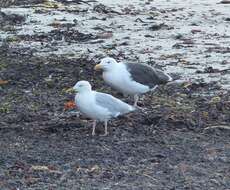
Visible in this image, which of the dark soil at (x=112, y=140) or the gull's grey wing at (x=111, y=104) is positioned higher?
the gull's grey wing at (x=111, y=104)

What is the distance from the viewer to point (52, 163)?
7.31 meters

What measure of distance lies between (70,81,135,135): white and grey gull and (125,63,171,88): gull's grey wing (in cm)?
110

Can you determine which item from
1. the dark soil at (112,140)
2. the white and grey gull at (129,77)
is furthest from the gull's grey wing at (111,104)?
the white and grey gull at (129,77)

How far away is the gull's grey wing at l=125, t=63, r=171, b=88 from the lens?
30.6 feet

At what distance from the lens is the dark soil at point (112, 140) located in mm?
6895

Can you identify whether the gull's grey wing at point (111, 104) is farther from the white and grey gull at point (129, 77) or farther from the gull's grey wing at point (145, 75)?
the gull's grey wing at point (145, 75)

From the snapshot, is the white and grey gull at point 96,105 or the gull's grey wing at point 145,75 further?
the gull's grey wing at point 145,75

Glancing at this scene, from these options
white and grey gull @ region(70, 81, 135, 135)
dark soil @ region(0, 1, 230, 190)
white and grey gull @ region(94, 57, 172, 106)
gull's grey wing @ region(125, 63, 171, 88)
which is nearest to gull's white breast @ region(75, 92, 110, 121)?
white and grey gull @ region(70, 81, 135, 135)

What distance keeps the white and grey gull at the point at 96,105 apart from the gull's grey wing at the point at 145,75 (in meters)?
1.10

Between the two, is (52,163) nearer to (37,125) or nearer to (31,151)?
(31,151)

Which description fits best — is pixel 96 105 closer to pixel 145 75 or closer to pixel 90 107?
pixel 90 107

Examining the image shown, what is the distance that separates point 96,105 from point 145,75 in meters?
1.48

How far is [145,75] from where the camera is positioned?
9461 millimetres

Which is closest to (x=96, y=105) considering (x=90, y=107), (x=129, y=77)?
(x=90, y=107)
